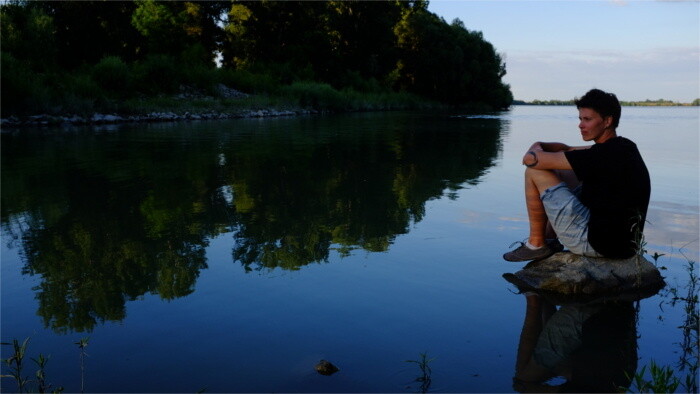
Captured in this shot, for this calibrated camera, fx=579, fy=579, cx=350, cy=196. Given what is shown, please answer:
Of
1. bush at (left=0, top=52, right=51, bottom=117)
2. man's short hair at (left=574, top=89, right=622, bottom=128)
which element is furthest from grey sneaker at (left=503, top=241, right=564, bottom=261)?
bush at (left=0, top=52, right=51, bottom=117)

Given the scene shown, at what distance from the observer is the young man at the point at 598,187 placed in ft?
14.4

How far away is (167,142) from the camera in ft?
55.1

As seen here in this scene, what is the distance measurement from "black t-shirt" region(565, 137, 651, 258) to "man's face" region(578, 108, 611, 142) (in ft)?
0.43

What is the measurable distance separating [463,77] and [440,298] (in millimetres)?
60475

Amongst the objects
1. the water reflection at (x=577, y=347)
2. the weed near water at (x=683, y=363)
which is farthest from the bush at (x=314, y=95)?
the water reflection at (x=577, y=347)

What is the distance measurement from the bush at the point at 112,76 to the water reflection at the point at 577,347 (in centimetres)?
2919

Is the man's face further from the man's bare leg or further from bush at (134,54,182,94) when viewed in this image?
Result: bush at (134,54,182,94)

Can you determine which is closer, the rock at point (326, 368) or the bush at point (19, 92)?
the rock at point (326, 368)

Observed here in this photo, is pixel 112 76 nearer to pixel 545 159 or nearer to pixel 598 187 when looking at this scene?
pixel 545 159

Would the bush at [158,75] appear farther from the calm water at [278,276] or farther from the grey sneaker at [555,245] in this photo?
the grey sneaker at [555,245]

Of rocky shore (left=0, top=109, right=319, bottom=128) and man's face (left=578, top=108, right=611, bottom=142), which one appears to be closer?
man's face (left=578, top=108, right=611, bottom=142)

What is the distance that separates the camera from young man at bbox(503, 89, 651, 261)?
14.4 ft

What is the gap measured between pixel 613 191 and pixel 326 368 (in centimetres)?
268

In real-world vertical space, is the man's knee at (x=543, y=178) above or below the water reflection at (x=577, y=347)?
above
